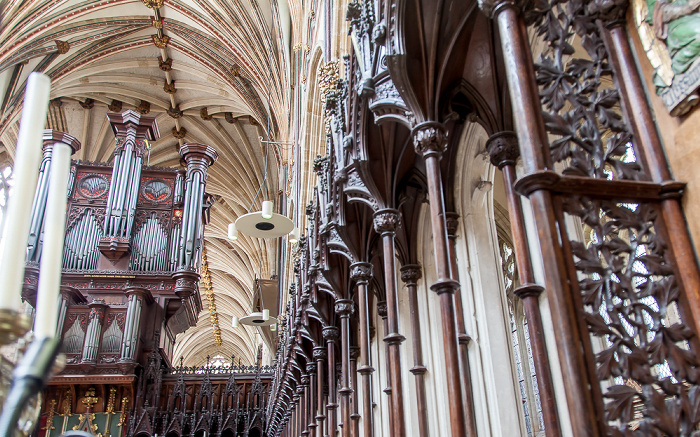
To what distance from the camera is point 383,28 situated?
188 inches

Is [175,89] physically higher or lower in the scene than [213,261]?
higher

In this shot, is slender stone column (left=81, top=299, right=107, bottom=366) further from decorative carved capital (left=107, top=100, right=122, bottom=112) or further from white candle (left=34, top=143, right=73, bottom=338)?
white candle (left=34, top=143, right=73, bottom=338)

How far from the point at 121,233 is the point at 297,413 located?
7.59 metres

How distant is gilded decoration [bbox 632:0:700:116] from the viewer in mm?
2629

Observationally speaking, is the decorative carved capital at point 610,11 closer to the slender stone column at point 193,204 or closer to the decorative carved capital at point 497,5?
the decorative carved capital at point 497,5

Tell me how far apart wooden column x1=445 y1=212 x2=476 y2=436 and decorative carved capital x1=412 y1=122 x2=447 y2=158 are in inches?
30.8

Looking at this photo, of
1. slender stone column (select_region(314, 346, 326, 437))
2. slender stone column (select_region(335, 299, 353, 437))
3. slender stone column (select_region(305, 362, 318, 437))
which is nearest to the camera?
slender stone column (select_region(335, 299, 353, 437))

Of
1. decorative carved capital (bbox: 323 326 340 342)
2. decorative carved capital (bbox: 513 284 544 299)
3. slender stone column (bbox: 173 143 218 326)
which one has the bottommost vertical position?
decorative carved capital (bbox: 513 284 544 299)

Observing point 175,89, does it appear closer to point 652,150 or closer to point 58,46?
point 58,46

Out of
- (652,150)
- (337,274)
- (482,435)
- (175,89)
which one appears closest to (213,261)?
(175,89)

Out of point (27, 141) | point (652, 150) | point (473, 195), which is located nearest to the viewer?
point (27, 141)

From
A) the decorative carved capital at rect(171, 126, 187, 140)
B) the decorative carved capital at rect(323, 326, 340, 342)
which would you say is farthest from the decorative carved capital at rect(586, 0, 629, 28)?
the decorative carved capital at rect(171, 126, 187, 140)

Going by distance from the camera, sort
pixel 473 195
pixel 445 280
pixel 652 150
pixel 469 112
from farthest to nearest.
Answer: pixel 473 195, pixel 469 112, pixel 445 280, pixel 652 150

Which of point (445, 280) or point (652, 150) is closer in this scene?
point (652, 150)
